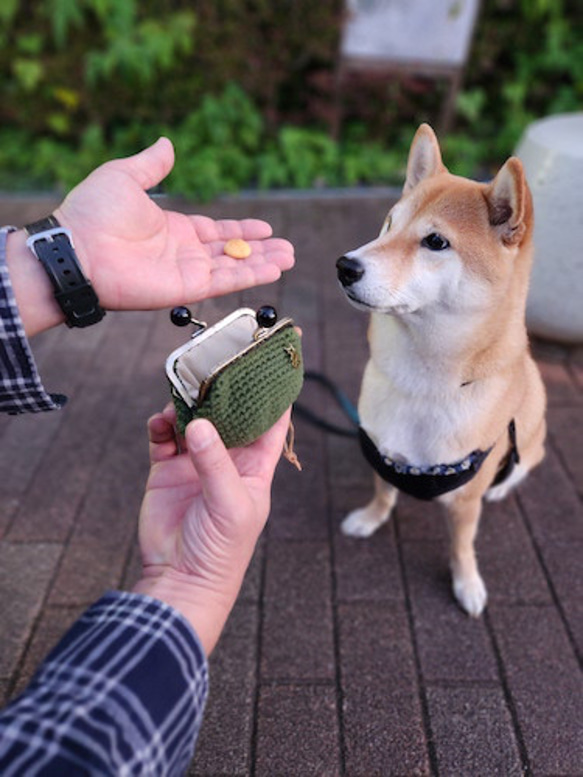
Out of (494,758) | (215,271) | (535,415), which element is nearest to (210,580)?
(215,271)

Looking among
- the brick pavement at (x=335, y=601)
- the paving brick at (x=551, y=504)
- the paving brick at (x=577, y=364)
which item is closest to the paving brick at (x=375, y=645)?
the brick pavement at (x=335, y=601)

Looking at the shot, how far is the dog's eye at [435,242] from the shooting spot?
70.4 inches

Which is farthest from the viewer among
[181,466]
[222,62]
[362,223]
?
[222,62]

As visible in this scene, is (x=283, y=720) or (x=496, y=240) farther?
(x=283, y=720)

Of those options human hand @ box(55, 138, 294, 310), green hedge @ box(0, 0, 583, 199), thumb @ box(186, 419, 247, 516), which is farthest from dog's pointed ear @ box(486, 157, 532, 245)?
green hedge @ box(0, 0, 583, 199)

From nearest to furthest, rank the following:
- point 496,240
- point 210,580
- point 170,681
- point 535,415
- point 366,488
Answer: point 170,681
point 210,580
point 496,240
point 535,415
point 366,488

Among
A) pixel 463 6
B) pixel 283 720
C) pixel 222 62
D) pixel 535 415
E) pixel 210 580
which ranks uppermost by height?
pixel 463 6

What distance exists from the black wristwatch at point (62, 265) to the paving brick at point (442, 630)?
5.18ft

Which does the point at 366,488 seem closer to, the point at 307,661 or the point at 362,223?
the point at 307,661

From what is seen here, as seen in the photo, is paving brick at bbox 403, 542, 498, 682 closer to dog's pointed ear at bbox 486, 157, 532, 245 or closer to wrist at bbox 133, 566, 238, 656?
wrist at bbox 133, 566, 238, 656

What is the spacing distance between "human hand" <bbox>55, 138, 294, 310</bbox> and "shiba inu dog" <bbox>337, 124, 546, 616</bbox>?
1.06 feet

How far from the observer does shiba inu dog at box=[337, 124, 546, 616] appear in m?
1.74

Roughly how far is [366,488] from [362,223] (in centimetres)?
272

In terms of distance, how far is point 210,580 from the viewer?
1.33 metres
